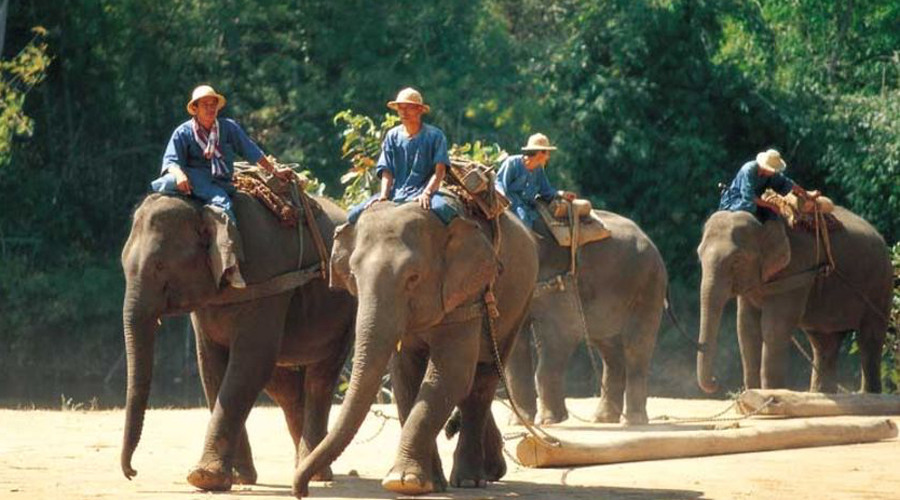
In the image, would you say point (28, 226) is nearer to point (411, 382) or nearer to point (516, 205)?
point (516, 205)

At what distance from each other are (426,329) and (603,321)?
6.70m

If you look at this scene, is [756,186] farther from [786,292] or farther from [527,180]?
[527,180]

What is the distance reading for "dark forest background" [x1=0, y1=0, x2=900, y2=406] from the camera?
30516 millimetres

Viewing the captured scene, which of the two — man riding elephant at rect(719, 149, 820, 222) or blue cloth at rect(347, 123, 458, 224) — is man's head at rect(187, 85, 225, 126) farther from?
man riding elephant at rect(719, 149, 820, 222)

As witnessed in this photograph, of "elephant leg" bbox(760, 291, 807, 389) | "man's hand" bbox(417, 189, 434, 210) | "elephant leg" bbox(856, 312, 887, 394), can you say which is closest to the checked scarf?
"man's hand" bbox(417, 189, 434, 210)

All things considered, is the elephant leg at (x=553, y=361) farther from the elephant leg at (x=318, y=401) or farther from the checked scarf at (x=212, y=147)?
the checked scarf at (x=212, y=147)

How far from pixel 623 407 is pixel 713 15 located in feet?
41.8

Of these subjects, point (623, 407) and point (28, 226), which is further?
point (28, 226)

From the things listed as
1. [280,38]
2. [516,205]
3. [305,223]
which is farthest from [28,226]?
[305,223]

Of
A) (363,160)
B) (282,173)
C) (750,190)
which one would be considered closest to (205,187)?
(282,173)

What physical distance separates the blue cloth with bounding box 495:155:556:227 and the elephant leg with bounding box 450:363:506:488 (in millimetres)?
4278

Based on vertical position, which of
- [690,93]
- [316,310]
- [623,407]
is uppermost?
[690,93]

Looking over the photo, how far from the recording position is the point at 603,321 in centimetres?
1897

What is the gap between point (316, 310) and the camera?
44.2ft
